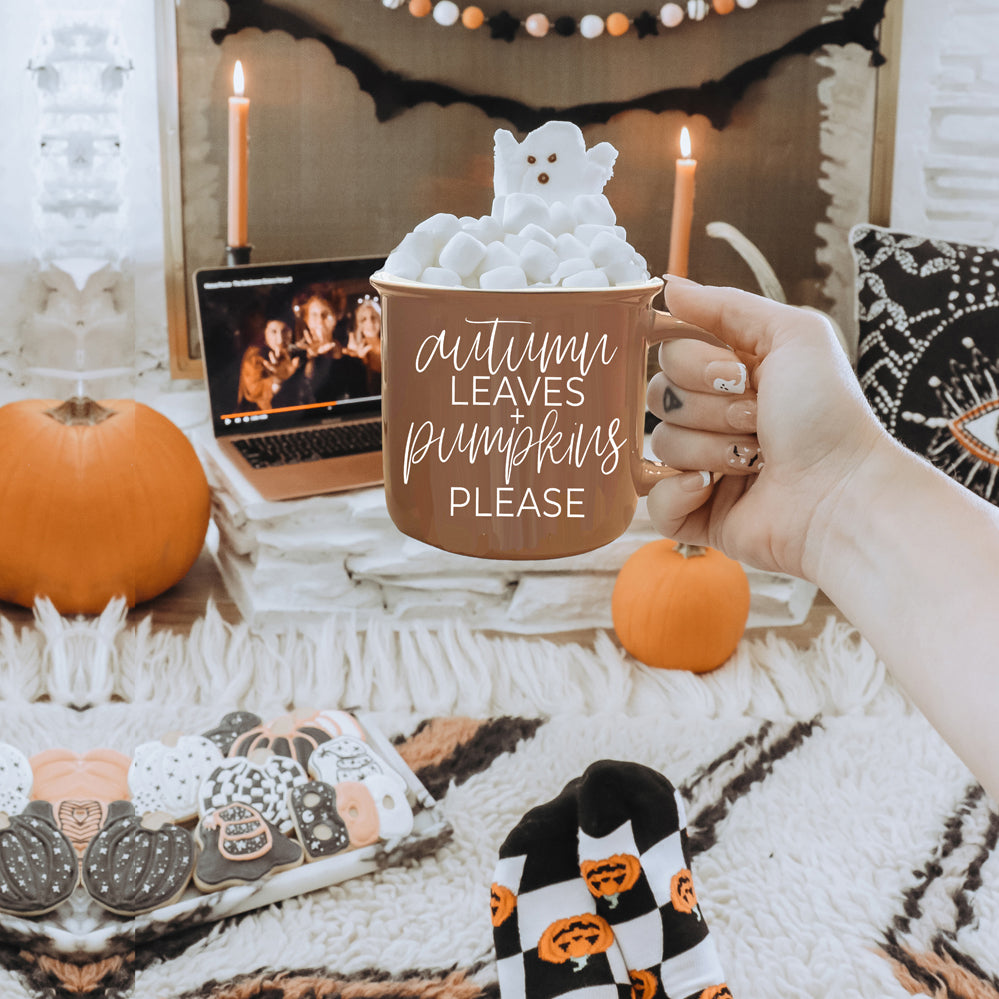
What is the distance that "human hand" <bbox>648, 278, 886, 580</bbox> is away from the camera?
0.62m

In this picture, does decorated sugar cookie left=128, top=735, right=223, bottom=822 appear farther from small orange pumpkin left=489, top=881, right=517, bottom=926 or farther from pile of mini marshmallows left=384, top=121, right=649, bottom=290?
pile of mini marshmallows left=384, top=121, right=649, bottom=290

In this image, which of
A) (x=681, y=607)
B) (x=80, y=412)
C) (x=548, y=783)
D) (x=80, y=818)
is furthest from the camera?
(x=80, y=412)

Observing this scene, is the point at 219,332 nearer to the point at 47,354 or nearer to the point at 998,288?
the point at 47,354

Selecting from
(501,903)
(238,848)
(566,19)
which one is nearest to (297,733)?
(238,848)

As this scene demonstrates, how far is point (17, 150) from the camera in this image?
4.78 ft

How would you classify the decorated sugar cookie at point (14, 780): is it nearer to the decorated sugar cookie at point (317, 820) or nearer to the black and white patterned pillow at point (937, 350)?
the decorated sugar cookie at point (317, 820)

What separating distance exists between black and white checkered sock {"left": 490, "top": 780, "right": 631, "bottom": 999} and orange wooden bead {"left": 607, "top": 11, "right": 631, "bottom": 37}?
113cm

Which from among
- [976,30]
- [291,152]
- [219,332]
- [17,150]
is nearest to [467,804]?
[219,332]

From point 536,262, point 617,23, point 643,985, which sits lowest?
point 643,985

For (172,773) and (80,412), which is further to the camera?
(80,412)

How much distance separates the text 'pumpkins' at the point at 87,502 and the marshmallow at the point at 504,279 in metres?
1.02

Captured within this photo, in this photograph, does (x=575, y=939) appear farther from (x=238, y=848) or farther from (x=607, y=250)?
(x=607, y=250)

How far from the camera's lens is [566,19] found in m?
1.48

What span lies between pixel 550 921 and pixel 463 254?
58 cm
